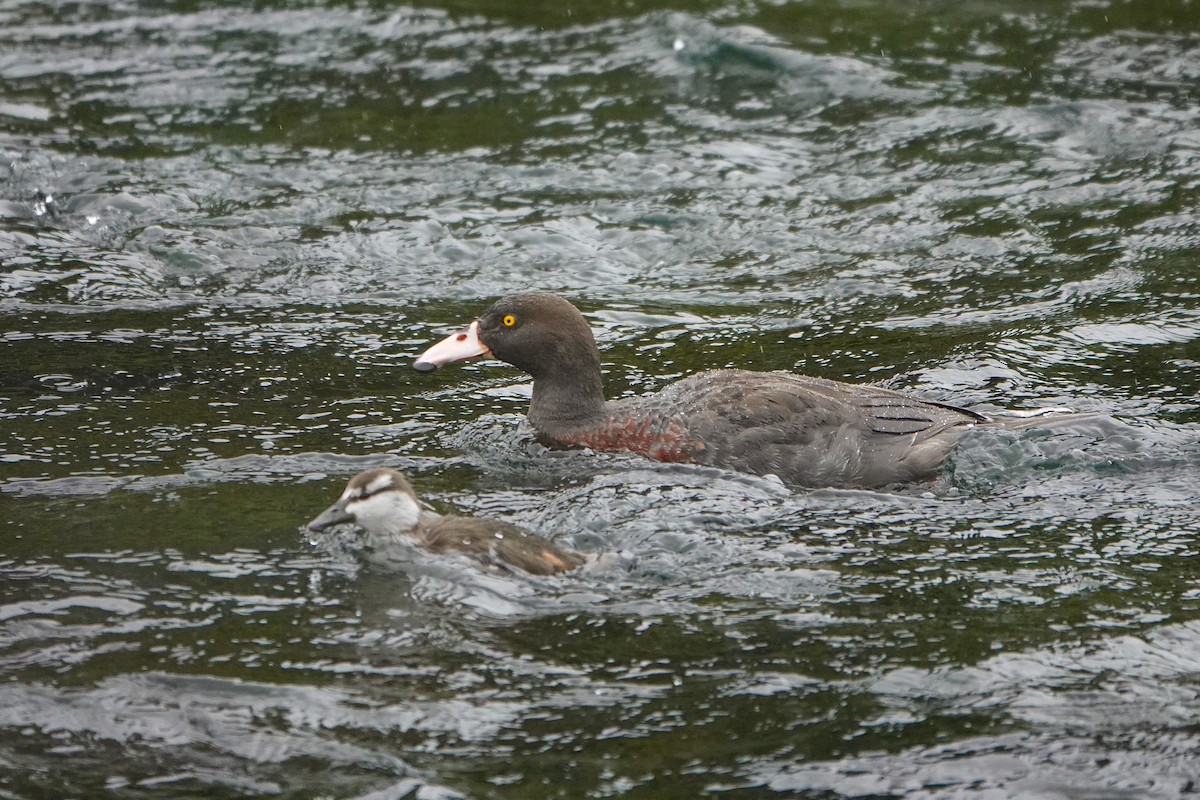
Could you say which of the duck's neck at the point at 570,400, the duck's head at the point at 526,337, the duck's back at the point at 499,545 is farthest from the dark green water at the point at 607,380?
the duck's head at the point at 526,337

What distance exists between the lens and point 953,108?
13.3 m

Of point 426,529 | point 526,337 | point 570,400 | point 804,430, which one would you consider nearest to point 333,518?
point 426,529

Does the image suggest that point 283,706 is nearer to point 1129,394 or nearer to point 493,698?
point 493,698

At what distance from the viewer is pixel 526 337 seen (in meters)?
8.44

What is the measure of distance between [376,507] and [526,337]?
2091 millimetres

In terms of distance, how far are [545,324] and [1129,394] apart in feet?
10.9

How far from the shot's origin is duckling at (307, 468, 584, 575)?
6434 mm

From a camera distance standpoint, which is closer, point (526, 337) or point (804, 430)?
point (804, 430)

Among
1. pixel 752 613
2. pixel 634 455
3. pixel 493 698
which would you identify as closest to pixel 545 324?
pixel 634 455

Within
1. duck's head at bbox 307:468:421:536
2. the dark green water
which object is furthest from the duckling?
the dark green water

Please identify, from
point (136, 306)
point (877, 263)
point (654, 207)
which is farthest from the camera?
point (654, 207)

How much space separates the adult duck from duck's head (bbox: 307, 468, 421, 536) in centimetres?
161

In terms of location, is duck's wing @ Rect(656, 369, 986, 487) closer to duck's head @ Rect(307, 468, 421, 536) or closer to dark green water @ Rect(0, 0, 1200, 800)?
dark green water @ Rect(0, 0, 1200, 800)

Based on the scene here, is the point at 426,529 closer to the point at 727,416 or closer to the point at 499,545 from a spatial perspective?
the point at 499,545
